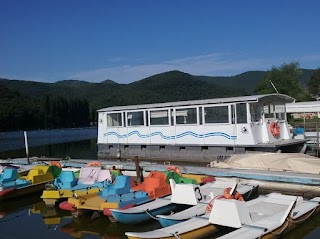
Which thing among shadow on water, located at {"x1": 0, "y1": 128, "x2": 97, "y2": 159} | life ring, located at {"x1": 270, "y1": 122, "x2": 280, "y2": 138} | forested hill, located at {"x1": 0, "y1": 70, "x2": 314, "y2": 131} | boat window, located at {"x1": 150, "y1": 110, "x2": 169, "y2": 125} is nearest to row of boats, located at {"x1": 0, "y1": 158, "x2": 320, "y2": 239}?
life ring, located at {"x1": 270, "y1": 122, "x2": 280, "y2": 138}

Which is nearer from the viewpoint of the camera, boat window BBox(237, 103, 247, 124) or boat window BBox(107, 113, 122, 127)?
boat window BBox(237, 103, 247, 124)

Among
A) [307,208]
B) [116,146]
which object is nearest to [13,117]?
[116,146]

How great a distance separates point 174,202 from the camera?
1058 centimetres

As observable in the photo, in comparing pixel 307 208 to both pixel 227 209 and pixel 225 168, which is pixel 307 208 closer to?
pixel 227 209

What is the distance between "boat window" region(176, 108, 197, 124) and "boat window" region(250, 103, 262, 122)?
3.22 m

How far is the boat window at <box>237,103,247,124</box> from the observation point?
19312 millimetres

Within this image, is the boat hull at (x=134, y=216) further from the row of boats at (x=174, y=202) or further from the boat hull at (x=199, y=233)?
the boat hull at (x=199, y=233)

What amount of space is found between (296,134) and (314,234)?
1497 cm

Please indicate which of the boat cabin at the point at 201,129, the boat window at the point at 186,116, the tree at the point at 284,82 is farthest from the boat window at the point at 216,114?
the tree at the point at 284,82

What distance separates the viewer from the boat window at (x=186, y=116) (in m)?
21.3

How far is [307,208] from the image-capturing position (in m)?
9.86

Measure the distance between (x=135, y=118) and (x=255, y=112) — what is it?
7.71 meters

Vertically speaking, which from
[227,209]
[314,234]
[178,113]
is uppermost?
[178,113]

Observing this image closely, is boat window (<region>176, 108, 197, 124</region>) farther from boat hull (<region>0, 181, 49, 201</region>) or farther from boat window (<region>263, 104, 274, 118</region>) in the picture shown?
boat hull (<region>0, 181, 49, 201</region>)
